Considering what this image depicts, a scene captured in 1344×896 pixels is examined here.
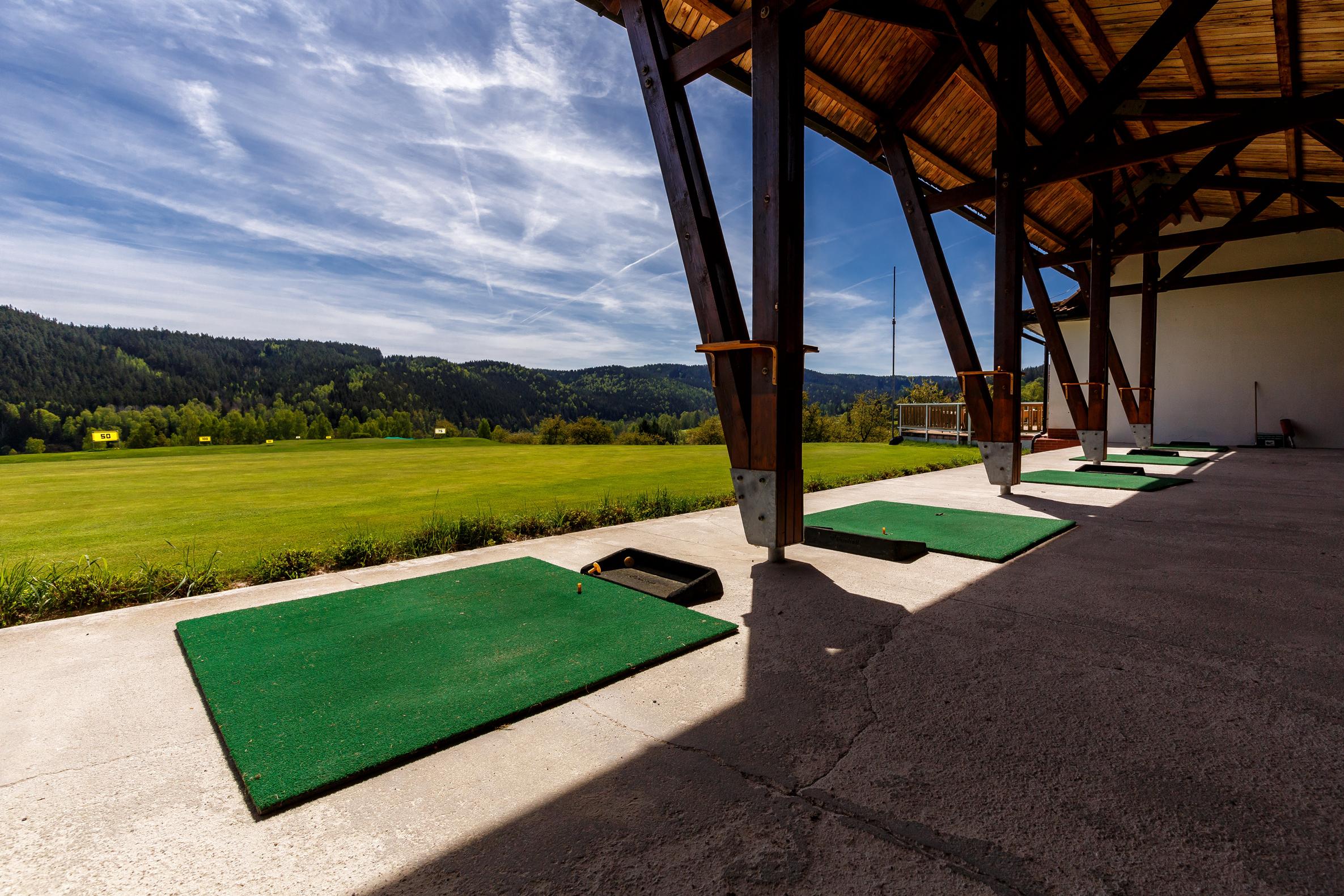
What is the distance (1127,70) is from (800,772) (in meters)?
8.57

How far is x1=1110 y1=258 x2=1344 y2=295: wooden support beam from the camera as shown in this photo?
40.3ft

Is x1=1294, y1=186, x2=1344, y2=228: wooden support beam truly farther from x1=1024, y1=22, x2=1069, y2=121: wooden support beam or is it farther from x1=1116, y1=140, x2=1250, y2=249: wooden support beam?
x1=1024, y1=22, x2=1069, y2=121: wooden support beam

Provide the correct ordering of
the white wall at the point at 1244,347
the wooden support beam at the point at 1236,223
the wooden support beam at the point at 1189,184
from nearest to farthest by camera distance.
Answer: the wooden support beam at the point at 1189,184
the wooden support beam at the point at 1236,223
the white wall at the point at 1244,347

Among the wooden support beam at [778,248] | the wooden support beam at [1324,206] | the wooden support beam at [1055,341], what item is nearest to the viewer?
the wooden support beam at [778,248]

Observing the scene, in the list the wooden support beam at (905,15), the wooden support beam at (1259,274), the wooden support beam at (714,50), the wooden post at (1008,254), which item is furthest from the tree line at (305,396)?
the wooden support beam at (714,50)

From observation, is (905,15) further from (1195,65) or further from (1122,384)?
(1122,384)

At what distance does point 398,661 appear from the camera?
2219 millimetres

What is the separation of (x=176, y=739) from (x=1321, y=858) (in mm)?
2970

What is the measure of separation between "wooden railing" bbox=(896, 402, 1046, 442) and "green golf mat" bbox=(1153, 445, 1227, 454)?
3.77m

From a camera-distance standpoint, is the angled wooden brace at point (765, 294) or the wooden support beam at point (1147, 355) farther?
the wooden support beam at point (1147, 355)

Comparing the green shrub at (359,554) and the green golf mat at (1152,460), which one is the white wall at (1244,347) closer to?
the green golf mat at (1152,460)

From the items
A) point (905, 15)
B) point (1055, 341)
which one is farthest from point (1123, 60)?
point (1055, 341)

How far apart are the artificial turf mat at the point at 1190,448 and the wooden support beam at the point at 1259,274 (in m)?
3.82

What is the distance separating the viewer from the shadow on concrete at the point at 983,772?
3.80ft
